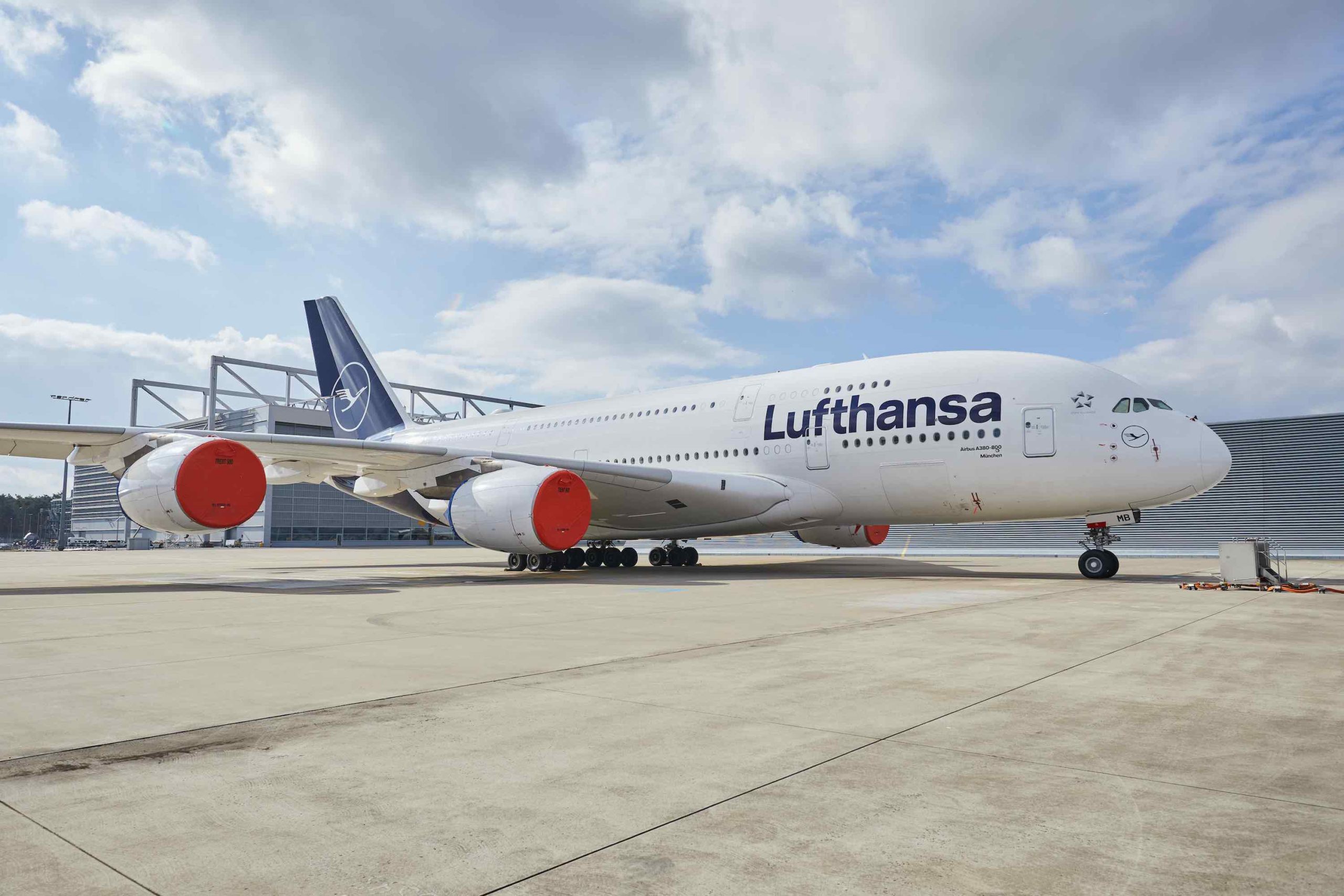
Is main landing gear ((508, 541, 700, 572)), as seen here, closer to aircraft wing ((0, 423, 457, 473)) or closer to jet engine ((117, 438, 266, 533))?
aircraft wing ((0, 423, 457, 473))

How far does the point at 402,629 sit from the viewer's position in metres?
7.57

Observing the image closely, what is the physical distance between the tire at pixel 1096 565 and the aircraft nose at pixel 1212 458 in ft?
6.54

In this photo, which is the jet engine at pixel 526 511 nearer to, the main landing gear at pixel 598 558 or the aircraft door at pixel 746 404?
the main landing gear at pixel 598 558

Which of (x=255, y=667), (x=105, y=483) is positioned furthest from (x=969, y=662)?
(x=105, y=483)

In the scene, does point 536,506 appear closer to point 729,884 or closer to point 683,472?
point 683,472

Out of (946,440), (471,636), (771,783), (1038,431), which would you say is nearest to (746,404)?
(946,440)

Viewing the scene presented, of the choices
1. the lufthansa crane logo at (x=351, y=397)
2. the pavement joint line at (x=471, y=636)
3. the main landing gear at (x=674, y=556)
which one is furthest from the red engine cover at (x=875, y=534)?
the lufthansa crane logo at (x=351, y=397)

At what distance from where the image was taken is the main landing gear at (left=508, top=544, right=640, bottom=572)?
1795 cm

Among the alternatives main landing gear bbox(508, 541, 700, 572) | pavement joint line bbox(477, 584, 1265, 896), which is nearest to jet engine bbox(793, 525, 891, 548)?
main landing gear bbox(508, 541, 700, 572)

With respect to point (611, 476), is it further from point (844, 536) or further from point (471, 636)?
point (471, 636)

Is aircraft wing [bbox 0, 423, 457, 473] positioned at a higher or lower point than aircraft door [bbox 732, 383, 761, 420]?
lower

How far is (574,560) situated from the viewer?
19.1 m

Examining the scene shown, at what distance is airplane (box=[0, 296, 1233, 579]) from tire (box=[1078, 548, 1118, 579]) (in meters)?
0.03

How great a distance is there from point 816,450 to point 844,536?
4.25m
